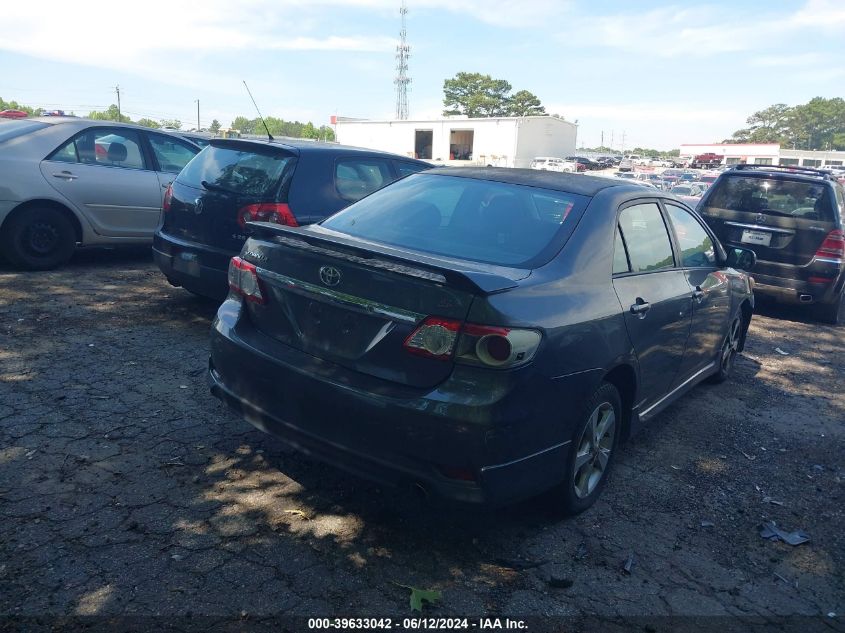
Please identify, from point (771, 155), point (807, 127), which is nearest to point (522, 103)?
point (771, 155)

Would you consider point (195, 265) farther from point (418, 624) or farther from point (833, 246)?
point (833, 246)

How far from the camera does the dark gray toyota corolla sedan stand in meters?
2.93

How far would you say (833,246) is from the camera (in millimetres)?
8398

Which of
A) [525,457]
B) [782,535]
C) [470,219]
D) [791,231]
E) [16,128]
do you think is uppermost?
[16,128]

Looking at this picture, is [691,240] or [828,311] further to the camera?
[828,311]

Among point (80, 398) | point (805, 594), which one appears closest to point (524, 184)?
point (805, 594)

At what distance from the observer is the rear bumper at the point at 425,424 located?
2900 millimetres

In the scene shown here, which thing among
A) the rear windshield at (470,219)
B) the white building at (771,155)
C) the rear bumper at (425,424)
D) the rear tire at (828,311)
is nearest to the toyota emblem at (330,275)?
the rear bumper at (425,424)

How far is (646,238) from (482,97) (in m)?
98.5

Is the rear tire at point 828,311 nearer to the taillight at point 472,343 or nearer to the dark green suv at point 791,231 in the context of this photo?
the dark green suv at point 791,231

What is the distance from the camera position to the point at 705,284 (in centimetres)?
503

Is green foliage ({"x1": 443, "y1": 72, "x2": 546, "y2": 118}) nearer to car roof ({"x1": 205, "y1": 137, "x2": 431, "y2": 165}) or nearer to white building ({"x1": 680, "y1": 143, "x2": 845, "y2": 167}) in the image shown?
white building ({"x1": 680, "y1": 143, "x2": 845, "y2": 167})

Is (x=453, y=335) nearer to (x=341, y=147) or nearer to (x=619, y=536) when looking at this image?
(x=619, y=536)

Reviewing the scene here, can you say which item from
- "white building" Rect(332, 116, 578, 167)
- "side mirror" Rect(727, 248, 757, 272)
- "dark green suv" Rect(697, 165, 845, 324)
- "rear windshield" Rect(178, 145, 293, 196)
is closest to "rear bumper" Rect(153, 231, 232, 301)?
"rear windshield" Rect(178, 145, 293, 196)
